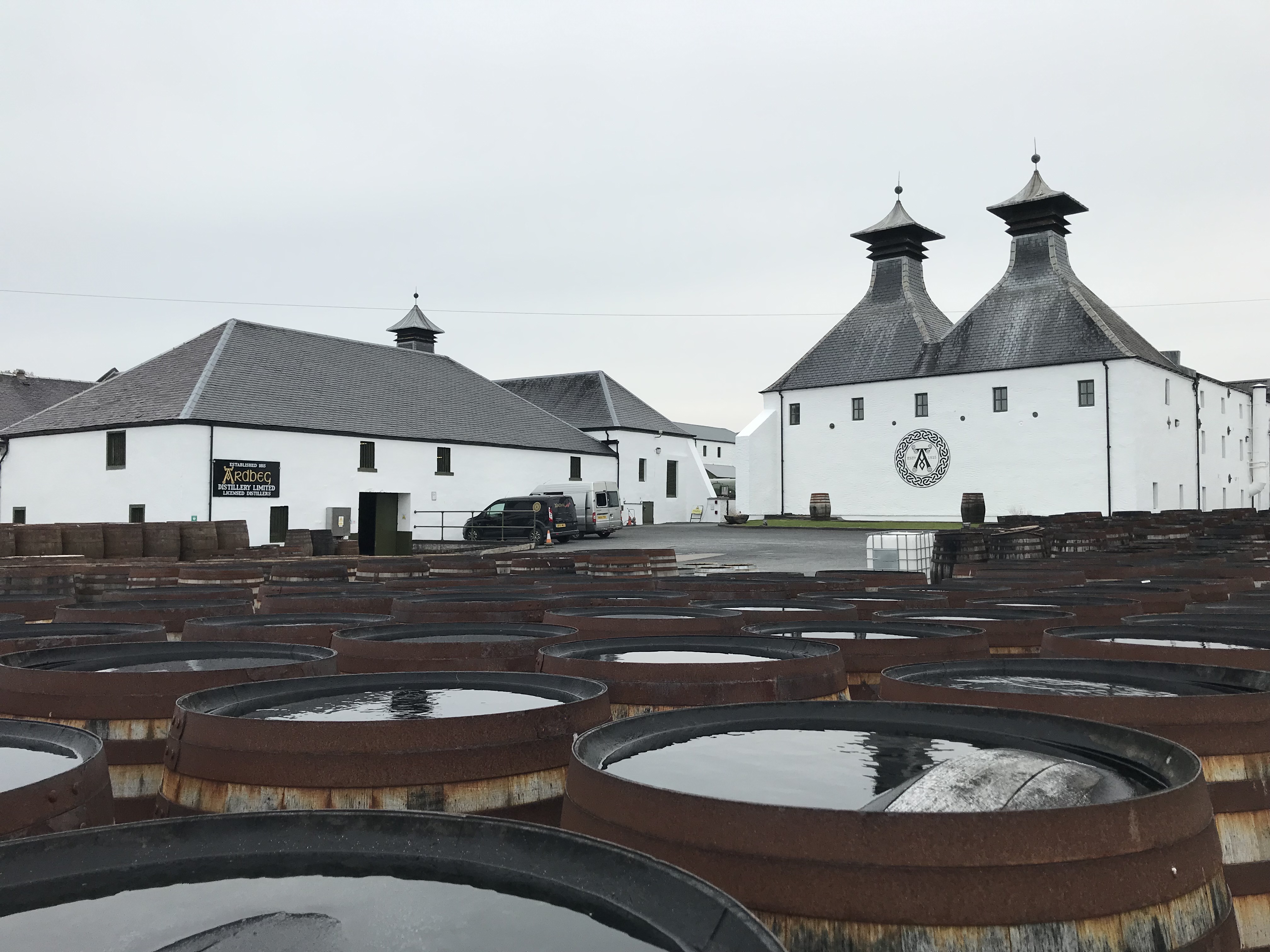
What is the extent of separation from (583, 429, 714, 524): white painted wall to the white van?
8421 millimetres

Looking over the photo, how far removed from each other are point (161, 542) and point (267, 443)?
15.6m

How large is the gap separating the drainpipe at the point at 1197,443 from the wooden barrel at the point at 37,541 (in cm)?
4658

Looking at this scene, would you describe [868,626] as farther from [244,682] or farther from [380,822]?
[380,822]

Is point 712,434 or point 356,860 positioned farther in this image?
point 712,434

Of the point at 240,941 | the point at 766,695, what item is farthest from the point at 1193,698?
the point at 240,941

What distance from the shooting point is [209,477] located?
100 feet

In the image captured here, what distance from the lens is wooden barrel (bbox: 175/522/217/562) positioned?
1759cm

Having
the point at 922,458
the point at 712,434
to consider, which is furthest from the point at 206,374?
the point at 712,434

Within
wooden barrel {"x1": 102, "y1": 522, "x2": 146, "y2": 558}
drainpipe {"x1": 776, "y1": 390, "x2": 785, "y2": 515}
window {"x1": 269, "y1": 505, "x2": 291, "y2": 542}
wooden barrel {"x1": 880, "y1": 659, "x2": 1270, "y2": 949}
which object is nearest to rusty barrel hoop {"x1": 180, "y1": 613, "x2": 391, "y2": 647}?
wooden barrel {"x1": 880, "y1": 659, "x2": 1270, "y2": 949}

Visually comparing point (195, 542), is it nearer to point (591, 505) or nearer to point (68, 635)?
point (68, 635)

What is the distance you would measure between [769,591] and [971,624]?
239 cm

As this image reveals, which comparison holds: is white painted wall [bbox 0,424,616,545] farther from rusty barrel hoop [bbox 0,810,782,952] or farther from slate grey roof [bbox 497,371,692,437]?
rusty barrel hoop [bbox 0,810,782,952]

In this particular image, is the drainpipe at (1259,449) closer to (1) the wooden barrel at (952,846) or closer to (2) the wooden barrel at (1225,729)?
(2) the wooden barrel at (1225,729)

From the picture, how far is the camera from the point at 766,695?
10.4 ft
